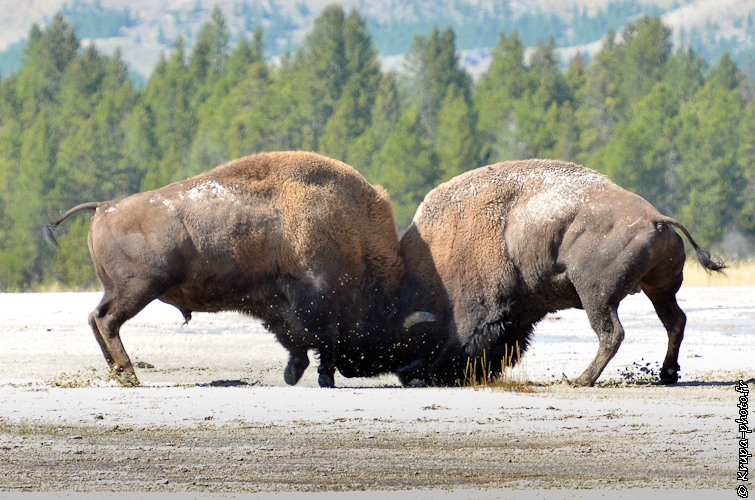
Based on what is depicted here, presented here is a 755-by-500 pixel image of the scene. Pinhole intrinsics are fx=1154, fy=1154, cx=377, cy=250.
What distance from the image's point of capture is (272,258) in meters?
8.86

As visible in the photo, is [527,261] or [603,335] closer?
[603,335]

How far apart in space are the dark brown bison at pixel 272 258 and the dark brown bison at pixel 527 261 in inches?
12.2

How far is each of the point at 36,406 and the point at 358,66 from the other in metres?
42.1

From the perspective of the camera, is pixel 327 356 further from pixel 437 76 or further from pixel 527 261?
pixel 437 76

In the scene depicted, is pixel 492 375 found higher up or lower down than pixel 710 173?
higher up

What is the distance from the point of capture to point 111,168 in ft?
134

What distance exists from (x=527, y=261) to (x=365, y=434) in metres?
2.83

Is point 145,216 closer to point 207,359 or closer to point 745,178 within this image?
point 207,359

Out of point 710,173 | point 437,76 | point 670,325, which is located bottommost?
point 710,173

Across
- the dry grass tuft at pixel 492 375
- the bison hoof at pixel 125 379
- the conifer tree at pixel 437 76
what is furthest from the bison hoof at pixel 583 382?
the conifer tree at pixel 437 76

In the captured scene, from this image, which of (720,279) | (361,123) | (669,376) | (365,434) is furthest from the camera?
(361,123)

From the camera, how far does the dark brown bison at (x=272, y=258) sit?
341 inches

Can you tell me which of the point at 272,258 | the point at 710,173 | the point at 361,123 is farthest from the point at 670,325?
the point at 361,123

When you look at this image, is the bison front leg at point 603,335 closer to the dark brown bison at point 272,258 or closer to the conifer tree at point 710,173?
the dark brown bison at point 272,258
